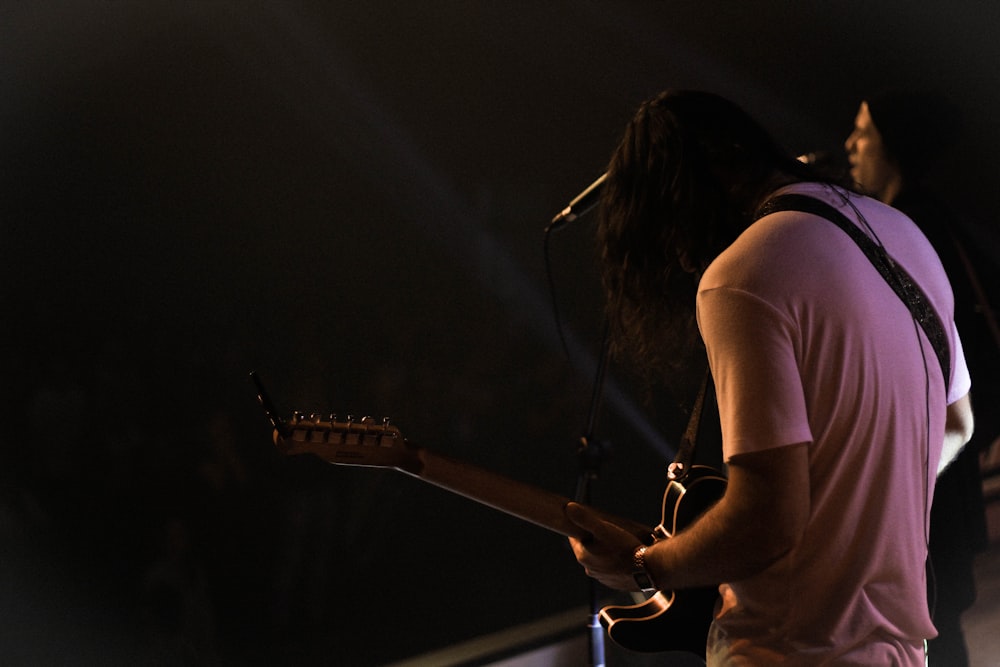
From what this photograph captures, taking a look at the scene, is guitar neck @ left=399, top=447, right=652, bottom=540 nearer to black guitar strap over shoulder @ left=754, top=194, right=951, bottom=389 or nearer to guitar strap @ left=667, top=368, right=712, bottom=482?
guitar strap @ left=667, top=368, right=712, bottom=482

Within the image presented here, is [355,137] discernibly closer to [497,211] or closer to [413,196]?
[413,196]

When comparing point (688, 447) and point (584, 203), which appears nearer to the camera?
point (688, 447)

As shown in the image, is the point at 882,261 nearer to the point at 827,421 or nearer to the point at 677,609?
the point at 827,421

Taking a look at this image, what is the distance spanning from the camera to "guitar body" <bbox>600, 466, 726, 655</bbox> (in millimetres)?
1322

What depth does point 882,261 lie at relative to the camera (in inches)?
44.9

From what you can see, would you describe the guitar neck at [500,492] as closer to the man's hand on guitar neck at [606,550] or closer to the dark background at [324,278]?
the man's hand on guitar neck at [606,550]

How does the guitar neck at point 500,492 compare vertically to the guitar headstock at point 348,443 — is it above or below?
below

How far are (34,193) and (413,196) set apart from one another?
106 centimetres

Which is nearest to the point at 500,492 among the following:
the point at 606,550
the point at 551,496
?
the point at 551,496

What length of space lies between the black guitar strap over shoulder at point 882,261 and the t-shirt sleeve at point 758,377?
18 cm

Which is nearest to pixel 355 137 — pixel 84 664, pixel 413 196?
pixel 413 196

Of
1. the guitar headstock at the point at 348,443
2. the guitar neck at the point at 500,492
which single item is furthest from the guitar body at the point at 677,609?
the guitar headstock at the point at 348,443

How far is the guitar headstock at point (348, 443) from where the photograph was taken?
1.58 metres

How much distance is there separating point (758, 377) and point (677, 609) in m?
0.51
